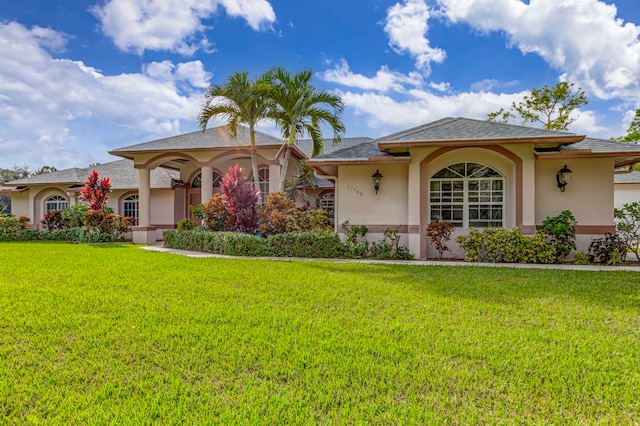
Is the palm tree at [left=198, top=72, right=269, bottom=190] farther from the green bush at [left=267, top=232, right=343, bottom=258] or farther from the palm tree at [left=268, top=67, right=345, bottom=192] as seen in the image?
the green bush at [left=267, top=232, right=343, bottom=258]

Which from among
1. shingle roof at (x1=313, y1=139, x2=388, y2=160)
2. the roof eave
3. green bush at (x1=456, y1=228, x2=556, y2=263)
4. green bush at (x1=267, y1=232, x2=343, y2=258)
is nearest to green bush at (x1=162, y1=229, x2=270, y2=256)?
green bush at (x1=267, y1=232, x2=343, y2=258)

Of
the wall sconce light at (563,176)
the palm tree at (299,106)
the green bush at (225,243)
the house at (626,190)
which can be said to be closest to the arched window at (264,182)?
the palm tree at (299,106)

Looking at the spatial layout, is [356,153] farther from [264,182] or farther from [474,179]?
[264,182]

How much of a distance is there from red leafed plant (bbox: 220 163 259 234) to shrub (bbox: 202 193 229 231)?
28cm

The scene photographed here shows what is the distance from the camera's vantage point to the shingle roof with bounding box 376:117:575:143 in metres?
10.0

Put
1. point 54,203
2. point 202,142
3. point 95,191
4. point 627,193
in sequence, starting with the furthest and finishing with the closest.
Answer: point 54,203, point 627,193, point 95,191, point 202,142

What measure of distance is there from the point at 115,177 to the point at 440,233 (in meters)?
18.8

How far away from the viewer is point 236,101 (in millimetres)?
13422

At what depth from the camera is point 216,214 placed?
43.7 feet

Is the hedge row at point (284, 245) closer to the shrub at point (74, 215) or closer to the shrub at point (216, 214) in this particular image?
the shrub at point (216, 214)

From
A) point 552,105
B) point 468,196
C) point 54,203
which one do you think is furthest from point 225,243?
point 552,105

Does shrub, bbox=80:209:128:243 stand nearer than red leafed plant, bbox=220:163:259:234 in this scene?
No

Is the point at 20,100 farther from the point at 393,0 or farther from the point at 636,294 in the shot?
the point at 636,294

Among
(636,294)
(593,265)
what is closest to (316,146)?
(593,265)
